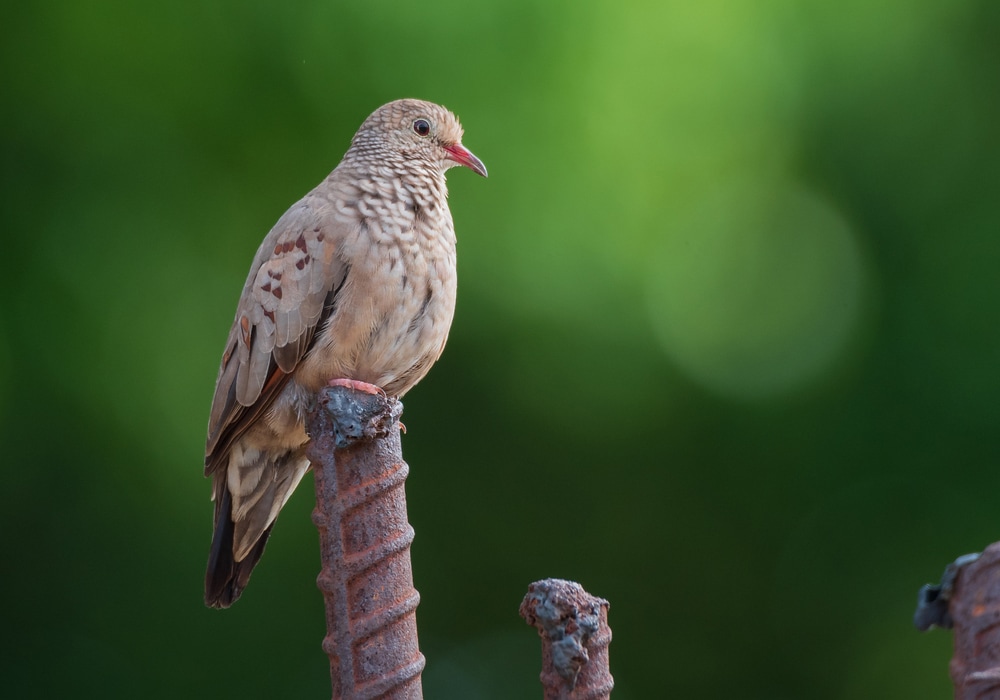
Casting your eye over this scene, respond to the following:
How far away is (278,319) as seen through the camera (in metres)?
2.96

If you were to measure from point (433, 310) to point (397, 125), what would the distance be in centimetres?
75

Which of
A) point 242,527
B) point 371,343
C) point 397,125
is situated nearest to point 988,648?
point 371,343

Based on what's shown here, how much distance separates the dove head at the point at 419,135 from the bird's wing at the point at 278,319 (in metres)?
0.44

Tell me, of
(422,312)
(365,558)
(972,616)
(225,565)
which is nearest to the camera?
(972,616)

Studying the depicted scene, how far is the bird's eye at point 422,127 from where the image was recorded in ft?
11.4

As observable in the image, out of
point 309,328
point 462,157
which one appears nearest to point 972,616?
point 309,328

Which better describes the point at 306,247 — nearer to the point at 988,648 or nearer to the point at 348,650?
the point at 348,650

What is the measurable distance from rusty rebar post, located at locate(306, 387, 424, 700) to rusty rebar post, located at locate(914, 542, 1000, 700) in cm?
74

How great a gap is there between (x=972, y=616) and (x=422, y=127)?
8.03 ft

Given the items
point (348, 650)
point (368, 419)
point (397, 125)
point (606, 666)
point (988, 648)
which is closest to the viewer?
point (988, 648)

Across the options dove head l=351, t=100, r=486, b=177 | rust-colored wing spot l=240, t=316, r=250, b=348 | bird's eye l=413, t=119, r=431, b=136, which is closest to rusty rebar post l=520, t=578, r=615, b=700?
rust-colored wing spot l=240, t=316, r=250, b=348

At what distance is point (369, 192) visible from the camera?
3.07 meters

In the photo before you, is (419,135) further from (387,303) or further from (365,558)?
(365,558)

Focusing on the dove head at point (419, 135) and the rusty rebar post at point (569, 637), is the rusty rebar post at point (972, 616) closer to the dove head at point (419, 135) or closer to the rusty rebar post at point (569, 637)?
the rusty rebar post at point (569, 637)
